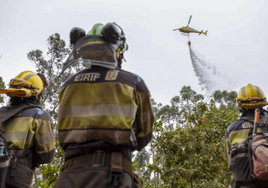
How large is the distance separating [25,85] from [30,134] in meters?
0.68

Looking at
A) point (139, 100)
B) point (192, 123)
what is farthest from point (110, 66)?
point (192, 123)

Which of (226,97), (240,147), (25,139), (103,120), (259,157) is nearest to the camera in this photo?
(103,120)

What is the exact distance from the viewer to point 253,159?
11.1 feet

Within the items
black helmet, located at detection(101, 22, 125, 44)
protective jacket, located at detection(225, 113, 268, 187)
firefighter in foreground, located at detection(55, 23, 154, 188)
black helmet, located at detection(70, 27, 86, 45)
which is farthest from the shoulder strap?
protective jacket, located at detection(225, 113, 268, 187)

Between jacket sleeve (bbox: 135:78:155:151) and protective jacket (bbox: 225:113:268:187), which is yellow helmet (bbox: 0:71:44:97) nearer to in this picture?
jacket sleeve (bbox: 135:78:155:151)

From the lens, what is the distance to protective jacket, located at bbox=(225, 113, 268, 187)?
3668mm

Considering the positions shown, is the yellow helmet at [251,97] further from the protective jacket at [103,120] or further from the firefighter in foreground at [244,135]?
the protective jacket at [103,120]

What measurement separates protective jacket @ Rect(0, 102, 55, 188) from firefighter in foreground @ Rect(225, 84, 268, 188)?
225cm

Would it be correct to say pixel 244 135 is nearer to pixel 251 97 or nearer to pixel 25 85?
pixel 251 97

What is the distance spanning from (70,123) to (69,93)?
0.83 feet

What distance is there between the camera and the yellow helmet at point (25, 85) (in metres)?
3.82

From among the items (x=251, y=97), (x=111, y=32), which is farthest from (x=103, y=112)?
(x=251, y=97)

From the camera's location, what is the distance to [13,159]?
3400mm

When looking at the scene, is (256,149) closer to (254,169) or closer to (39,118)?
(254,169)
